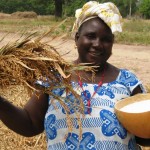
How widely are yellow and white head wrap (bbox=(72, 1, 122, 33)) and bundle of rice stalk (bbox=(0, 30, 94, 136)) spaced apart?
31cm

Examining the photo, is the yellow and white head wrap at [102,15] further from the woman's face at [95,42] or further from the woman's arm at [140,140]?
the woman's arm at [140,140]

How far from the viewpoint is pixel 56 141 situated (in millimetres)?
2074

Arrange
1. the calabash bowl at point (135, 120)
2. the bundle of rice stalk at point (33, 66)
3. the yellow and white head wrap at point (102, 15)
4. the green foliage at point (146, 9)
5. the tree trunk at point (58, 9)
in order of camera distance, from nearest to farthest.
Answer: the bundle of rice stalk at point (33, 66) → the calabash bowl at point (135, 120) → the yellow and white head wrap at point (102, 15) → the tree trunk at point (58, 9) → the green foliage at point (146, 9)

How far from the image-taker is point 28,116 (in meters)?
2.14

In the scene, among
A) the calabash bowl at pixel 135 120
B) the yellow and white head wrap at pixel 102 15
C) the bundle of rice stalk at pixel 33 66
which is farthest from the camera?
the yellow and white head wrap at pixel 102 15

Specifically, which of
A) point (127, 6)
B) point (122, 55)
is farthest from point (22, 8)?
point (122, 55)

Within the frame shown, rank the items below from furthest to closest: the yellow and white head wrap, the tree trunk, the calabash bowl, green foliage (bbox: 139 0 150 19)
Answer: green foliage (bbox: 139 0 150 19), the tree trunk, the yellow and white head wrap, the calabash bowl

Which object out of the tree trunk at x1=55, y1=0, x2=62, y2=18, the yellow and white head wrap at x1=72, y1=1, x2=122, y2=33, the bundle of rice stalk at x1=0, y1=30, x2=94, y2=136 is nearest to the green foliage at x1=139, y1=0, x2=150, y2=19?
the tree trunk at x1=55, y1=0, x2=62, y2=18

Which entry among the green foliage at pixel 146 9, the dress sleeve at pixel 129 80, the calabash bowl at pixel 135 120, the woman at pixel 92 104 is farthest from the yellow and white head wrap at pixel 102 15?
the green foliage at pixel 146 9

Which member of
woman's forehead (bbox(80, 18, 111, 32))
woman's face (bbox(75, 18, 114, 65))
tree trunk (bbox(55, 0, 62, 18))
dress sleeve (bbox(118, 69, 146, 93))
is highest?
woman's forehead (bbox(80, 18, 111, 32))

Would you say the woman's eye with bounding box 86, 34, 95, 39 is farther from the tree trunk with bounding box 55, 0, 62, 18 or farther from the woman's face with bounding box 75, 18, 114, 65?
the tree trunk with bounding box 55, 0, 62, 18

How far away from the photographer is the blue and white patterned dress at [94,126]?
6.65ft

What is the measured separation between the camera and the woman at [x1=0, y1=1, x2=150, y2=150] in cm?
203

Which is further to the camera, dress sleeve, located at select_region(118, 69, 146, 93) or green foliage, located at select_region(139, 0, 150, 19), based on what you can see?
green foliage, located at select_region(139, 0, 150, 19)
